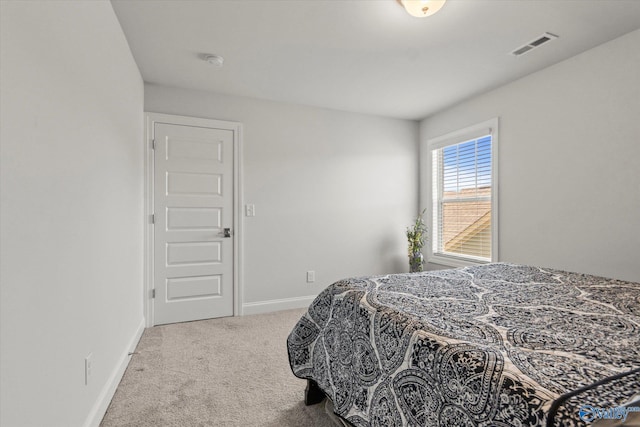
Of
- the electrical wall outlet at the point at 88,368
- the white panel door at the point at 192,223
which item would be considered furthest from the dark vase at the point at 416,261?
the electrical wall outlet at the point at 88,368

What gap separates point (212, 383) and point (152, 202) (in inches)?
75.2

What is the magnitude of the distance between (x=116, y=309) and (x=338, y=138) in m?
2.91

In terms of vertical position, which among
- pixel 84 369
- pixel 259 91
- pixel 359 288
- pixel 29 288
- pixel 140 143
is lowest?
pixel 84 369

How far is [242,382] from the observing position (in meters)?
2.06

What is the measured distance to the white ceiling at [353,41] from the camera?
202cm

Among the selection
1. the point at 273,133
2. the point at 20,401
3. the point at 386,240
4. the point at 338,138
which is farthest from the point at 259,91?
the point at 20,401

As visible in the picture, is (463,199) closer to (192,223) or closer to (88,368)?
(192,223)

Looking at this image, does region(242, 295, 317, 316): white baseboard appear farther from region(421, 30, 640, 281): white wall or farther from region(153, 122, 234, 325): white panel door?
region(421, 30, 640, 281): white wall

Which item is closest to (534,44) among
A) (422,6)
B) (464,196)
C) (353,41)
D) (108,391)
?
(422,6)

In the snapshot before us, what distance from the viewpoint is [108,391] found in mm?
1829

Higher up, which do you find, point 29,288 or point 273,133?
point 273,133

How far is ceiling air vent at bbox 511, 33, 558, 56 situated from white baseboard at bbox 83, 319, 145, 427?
3695 millimetres

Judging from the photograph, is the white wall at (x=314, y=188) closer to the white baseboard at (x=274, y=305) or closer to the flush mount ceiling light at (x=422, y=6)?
the white baseboard at (x=274, y=305)

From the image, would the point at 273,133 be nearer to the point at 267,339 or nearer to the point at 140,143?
the point at 140,143
